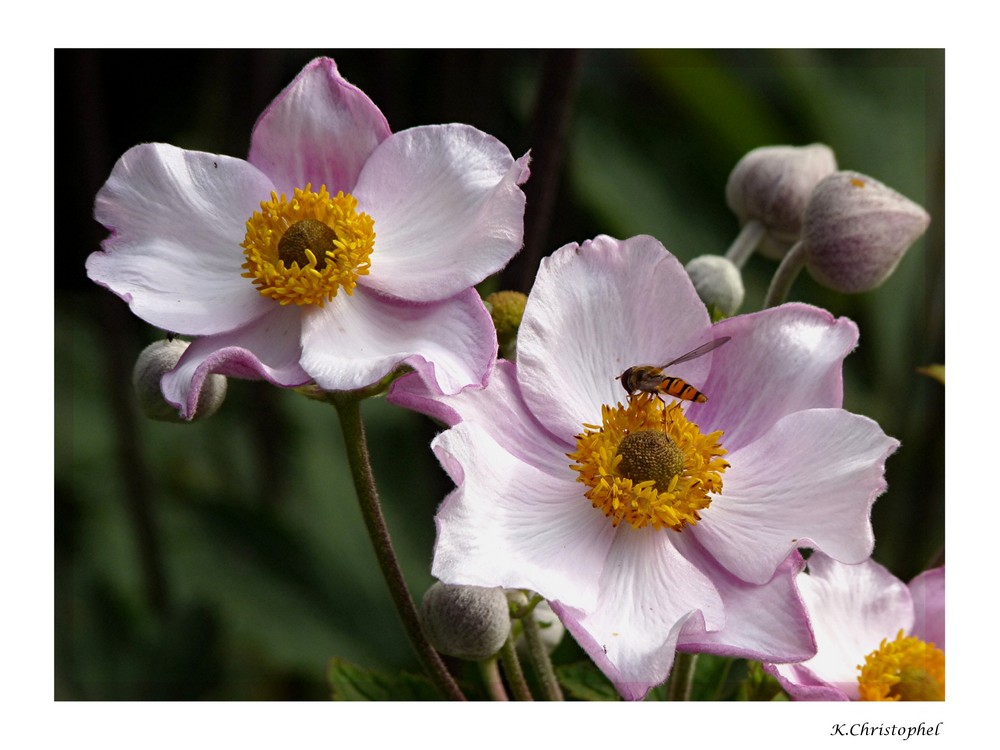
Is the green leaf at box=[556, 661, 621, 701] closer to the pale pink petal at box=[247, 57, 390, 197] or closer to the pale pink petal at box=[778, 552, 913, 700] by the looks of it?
the pale pink petal at box=[778, 552, 913, 700]

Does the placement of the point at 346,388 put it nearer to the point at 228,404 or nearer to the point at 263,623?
the point at 263,623

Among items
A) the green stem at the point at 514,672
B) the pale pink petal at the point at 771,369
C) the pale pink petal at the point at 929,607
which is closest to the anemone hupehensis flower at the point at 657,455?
the pale pink petal at the point at 771,369

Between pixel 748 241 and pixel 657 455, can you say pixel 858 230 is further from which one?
pixel 657 455

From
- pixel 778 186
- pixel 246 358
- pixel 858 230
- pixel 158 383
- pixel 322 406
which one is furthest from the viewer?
pixel 322 406

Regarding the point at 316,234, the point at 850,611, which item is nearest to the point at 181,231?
the point at 316,234

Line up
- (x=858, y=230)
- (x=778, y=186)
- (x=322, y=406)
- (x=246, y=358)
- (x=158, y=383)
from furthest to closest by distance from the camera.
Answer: (x=322, y=406) → (x=778, y=186) → (x=858, y=230) → (x=158, y=383) → (x=246, y=358)
